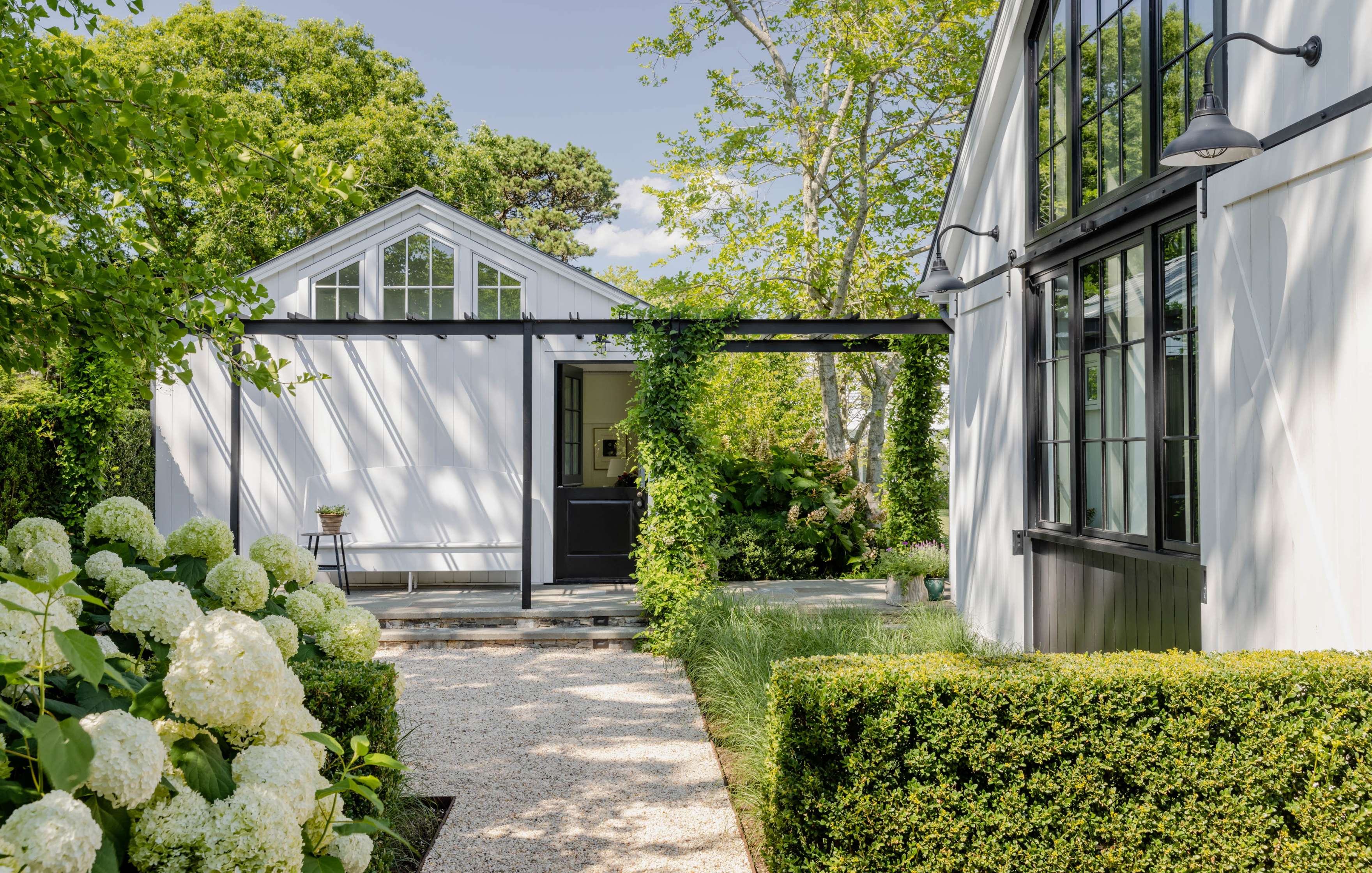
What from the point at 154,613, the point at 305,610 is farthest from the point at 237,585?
the point at 154,613

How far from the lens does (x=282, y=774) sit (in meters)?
1.30

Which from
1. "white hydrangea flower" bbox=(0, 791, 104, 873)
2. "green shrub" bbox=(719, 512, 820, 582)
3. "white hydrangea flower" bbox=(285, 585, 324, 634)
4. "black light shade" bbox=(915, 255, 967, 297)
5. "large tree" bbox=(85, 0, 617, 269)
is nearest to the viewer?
"white hydrangea flower" bbox=(0, 791, 104, 873)

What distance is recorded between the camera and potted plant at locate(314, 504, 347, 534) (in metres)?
8.66

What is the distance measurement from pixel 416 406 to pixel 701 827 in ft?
22.3

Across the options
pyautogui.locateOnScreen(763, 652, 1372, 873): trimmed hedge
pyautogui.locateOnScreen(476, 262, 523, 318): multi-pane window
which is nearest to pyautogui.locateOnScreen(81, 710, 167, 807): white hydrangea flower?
pyautogui.locateOnScreen(763, 652, 1372, 873): trimmed hedge

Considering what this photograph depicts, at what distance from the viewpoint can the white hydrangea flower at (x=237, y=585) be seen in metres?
2.30

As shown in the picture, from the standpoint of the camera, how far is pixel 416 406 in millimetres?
9398

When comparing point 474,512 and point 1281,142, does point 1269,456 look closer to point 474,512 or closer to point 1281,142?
point 1281,142

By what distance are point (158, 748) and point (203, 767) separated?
172mm

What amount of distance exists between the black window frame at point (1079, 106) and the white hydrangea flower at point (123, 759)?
4518 millimetres

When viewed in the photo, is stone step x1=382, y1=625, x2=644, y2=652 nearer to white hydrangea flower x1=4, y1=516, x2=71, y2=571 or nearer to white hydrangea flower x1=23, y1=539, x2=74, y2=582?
white hydrangea flower x1=4, y1=516, x2=71, y2=571

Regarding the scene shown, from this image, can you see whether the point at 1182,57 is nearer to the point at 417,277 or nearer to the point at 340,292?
the point at 417,277

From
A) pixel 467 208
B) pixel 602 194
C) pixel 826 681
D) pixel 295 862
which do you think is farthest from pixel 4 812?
pixel 602 194

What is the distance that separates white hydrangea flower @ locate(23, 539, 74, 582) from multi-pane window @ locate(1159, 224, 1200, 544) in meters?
4.45
